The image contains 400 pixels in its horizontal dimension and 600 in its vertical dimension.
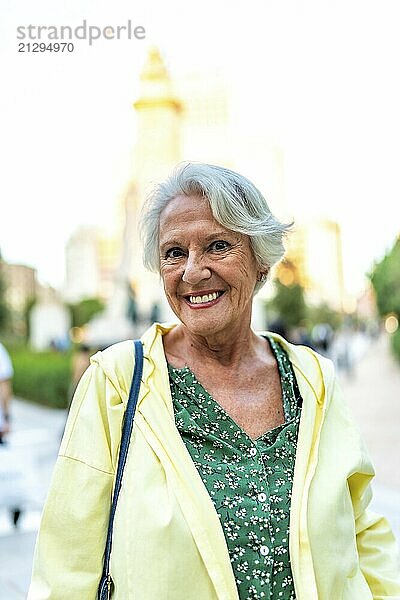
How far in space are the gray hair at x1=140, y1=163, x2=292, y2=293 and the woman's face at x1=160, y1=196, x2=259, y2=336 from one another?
20 millimetres

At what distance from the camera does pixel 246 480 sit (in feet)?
4.72

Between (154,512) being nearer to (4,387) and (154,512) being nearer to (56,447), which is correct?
(4,387)

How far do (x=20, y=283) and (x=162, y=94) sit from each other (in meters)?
83.1

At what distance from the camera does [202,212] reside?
1.53m

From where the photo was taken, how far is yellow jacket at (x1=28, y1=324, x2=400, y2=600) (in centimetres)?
133

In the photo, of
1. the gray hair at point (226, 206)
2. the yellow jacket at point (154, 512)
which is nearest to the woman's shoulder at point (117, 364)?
the yellow jacket at point (154, 512)

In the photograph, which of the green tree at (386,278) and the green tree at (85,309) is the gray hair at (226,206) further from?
the green tree at (85,309)

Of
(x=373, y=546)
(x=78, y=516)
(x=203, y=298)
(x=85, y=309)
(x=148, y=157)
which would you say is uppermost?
(x=148, y=157)

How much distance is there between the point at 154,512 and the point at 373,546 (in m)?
0.54

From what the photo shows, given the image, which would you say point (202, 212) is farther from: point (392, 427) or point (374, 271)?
point (374, 271)

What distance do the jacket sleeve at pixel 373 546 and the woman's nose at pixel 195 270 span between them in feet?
1.57

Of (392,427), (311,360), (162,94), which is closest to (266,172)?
(162,94)

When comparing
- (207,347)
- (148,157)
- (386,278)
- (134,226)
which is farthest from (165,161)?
(207,347)

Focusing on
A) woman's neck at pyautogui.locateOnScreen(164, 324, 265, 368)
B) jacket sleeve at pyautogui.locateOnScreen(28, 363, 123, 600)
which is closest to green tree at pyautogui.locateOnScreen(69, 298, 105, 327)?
woman's neck at pyautogui.locateOnScreen(164, 324, 265, 368)
